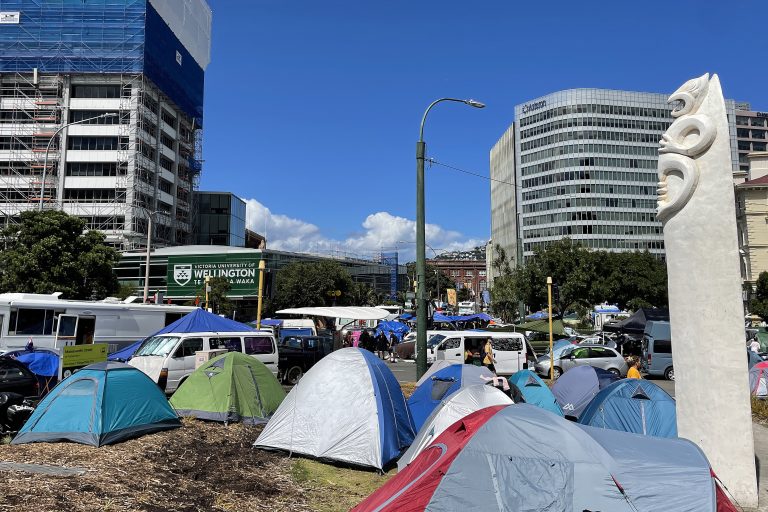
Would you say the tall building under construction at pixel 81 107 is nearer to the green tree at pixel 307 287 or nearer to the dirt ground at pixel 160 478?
the green tree at pixel 307 287

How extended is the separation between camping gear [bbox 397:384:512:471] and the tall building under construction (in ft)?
188

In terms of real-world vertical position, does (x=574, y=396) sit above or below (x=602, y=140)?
below

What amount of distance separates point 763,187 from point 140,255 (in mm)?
60307

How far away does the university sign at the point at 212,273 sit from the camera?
48.5 m

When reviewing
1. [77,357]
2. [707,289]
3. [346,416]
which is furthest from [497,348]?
[707,289]

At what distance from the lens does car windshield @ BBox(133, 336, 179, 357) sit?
49.7 ft

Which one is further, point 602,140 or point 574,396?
point 602,140

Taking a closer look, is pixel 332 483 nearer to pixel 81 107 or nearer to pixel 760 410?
pixel 760 410

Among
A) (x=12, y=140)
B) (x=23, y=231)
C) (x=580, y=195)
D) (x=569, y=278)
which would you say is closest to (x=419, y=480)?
(x=23, y=231)

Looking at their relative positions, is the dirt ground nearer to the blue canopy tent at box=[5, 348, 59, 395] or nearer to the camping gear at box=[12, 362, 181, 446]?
the camping gear at box=[12, 362, 181, 446]

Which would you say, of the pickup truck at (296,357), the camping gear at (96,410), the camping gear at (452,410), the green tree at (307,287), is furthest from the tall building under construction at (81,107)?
the camping gear at (452,410)

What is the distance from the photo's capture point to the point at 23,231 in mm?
30562

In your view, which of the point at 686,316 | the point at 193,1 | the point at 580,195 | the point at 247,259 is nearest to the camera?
the point at 686,316

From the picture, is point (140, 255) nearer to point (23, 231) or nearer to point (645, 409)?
point (23, 231)
